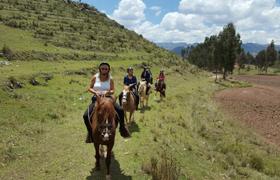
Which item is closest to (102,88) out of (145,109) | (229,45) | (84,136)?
(84,136)

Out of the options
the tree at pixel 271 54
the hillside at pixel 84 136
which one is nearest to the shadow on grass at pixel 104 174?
the hillside at pixel 84 136

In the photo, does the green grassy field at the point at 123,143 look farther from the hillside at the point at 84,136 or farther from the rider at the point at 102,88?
the rider at the point at 102,88

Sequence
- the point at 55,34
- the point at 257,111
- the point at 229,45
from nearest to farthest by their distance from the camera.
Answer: the point at 257,111
the point at 55,34
the point at 229,45

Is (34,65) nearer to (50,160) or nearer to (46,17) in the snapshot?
(50,160)

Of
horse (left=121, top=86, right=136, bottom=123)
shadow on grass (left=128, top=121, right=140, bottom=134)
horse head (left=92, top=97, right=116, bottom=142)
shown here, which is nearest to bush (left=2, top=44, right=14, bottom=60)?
shadow on grass (left=128, top=121, right=140, bottom=134)

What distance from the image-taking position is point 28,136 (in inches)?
593

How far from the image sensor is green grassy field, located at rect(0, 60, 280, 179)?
39.2 ft

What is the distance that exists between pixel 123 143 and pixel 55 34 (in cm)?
4256

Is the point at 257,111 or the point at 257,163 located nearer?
the point at 257,163

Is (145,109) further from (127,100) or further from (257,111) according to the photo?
(257,111)

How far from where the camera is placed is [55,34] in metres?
53.9

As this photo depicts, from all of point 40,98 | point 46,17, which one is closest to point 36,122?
point 40,98

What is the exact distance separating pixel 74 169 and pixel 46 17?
2248 inches

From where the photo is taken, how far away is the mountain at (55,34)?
42.7 metres
